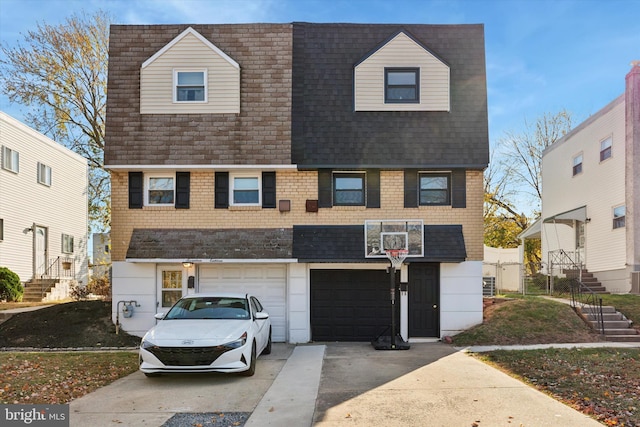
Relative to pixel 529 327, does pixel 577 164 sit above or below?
above

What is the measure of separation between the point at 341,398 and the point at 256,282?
7.70m

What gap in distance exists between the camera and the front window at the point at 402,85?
52.5 ft

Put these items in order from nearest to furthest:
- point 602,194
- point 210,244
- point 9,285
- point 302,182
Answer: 1. point 210,244
2. point 302,182
3. point 602,194
4. point 9,285

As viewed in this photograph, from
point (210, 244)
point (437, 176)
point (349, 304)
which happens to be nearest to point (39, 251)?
point (210, 244)

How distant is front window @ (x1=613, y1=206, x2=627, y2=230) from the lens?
18.9 meters

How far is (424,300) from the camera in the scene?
1559 centimetres

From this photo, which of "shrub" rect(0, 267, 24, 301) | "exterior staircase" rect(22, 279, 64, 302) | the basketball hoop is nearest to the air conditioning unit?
the basketball hoop

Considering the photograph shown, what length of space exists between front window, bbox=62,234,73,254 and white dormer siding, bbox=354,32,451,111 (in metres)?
16.8

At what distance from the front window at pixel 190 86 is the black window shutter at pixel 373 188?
200 inches

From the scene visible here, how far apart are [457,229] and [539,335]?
3321 millimetres

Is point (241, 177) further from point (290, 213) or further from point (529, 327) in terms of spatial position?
point (529, 327)

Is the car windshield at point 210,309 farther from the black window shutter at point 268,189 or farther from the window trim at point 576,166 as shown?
the window trim at point 576,166

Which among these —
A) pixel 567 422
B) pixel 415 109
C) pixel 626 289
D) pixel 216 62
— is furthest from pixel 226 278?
pixel 626 289

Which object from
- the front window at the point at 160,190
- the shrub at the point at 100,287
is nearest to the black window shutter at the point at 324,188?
the front window at the point at 160,190
